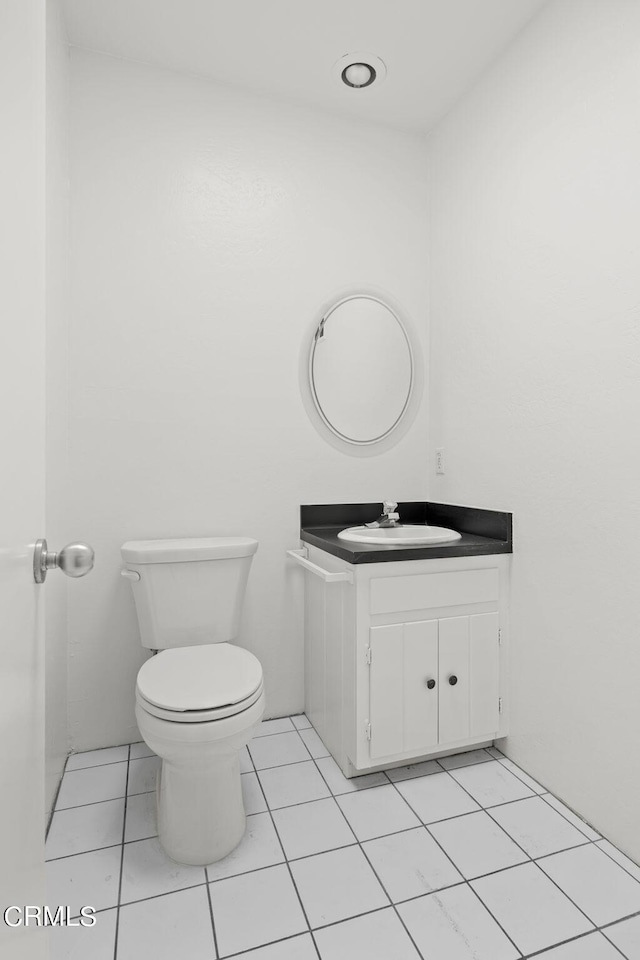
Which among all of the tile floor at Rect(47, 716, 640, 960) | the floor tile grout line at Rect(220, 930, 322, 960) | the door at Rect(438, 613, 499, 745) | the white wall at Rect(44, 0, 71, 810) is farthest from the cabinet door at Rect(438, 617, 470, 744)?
the white wall at Rect(44, 0, 71, 810)

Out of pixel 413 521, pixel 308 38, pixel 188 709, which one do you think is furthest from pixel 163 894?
pixel 308 38

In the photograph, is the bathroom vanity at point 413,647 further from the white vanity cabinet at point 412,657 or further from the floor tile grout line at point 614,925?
the floor tile grout line at point 614,925

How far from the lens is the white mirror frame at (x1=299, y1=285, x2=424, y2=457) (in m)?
2.19

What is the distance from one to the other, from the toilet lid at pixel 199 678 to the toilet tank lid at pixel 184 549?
29 centimetres

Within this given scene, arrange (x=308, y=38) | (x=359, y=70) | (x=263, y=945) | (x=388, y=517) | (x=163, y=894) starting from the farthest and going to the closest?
(x=388, y=517) < (x=359, y=70) < (x=308, y=38) < (x=163, y=894) < (x=263, y=945)

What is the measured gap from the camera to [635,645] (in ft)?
4.61

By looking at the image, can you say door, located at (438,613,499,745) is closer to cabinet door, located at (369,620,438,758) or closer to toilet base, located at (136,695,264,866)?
cabinet door, located at (369,620,438,758)

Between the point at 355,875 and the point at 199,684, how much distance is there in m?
0.60

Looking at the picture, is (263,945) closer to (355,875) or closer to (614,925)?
(355,875)

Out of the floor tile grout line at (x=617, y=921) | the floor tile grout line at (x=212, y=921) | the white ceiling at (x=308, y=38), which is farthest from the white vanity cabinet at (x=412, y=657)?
the white ceiling at (x=308, y=38)

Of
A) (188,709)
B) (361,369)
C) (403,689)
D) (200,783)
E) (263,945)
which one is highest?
(361,369)

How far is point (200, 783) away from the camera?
4.62 feet

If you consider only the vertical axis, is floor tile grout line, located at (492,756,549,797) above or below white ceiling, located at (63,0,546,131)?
below

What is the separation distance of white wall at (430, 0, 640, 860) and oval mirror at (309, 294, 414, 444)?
32 cm
